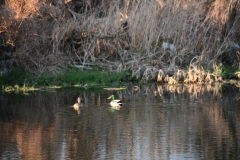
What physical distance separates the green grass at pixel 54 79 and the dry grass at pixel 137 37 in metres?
0.61

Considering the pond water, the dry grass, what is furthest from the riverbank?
the pond water

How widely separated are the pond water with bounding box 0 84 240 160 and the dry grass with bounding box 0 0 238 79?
12.4ft

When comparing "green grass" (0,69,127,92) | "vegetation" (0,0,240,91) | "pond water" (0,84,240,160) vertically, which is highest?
"vegetation" (0,0,240,91)

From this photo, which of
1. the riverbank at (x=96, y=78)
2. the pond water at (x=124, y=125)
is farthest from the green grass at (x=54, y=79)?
the pond water at (x=124, y=125)

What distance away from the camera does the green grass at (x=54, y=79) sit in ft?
75.9

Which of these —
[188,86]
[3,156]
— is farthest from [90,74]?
[3,156]

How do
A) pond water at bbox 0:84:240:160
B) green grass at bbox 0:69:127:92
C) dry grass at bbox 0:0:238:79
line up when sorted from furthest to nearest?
dry grass at bbox 0:0:238:79 → green grass at bbox 0:69:127:92 → pond water at bbox 0:84:240:160

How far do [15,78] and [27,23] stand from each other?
2.24m

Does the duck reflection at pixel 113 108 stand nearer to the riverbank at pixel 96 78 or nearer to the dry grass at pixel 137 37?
the riverbank at pixel 96 78

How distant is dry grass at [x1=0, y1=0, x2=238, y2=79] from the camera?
25.5 meters

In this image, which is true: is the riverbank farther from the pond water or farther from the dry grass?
the pond water

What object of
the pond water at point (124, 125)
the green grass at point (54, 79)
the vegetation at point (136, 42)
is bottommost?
the pond water at point (124, 125)

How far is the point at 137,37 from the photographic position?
87.9 feet

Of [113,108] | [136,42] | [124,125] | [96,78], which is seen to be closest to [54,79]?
[96,78]
